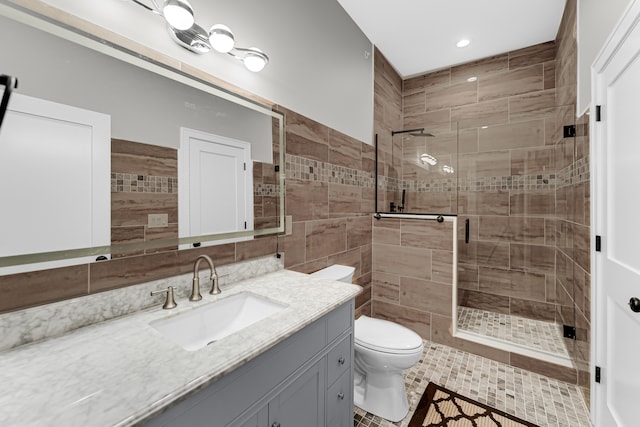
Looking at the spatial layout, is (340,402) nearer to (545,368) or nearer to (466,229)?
(545,368)

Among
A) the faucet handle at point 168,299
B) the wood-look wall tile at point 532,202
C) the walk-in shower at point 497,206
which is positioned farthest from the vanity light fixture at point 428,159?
the faucet handle at point 168,299

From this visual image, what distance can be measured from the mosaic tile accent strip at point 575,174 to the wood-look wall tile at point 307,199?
1649 millimetres

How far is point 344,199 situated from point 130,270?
1615mm

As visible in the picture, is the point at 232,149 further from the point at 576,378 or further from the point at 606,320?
the point at 576,378

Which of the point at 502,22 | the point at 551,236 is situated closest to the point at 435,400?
the point at 551,236

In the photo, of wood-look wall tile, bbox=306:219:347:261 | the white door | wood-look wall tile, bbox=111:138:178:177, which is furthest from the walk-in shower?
wood-look wall tile, bbox=111:138:178:177

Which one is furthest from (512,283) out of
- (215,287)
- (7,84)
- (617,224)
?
(7,84)

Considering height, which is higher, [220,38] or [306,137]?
[220,38]

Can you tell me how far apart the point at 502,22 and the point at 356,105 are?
151 cm

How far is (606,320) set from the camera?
1446mm

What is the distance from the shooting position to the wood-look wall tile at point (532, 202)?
8.44ft

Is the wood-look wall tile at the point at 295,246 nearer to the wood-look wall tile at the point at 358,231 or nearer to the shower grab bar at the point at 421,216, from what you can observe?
the wood-look wall tile at the point at 358,231

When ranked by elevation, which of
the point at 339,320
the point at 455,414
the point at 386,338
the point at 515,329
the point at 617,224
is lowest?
the point at 455,414

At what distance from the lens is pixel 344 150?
2301 millimetres
